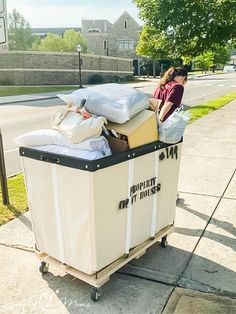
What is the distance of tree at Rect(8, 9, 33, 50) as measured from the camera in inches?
3561

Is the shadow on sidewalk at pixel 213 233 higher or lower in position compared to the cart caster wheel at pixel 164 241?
lower

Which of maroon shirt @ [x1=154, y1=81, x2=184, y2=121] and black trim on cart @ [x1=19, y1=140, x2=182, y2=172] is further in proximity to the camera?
maroon shirt @ [x1=154, y1=81, x2=184, y2=121]

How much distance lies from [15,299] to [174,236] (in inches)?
72.9

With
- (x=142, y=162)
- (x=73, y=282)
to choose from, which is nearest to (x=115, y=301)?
(x=73, y=282)

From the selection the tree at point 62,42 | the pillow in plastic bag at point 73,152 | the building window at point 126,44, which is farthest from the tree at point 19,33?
the pillow in plastic bag at point 73,152

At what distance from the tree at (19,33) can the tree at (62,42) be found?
48.0ft

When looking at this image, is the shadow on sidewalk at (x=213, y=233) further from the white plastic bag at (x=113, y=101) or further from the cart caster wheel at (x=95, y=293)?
the white plastic bag at (x=113, y=101)

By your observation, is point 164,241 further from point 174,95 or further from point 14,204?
point 14,204

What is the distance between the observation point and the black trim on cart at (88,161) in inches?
110

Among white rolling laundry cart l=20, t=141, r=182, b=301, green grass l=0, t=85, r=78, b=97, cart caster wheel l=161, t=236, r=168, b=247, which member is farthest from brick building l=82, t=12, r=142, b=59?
white rolling laundry cart l=20, t=141, r=182, b=301

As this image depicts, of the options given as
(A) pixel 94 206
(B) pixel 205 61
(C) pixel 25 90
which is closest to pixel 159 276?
(A) pixel 94 206

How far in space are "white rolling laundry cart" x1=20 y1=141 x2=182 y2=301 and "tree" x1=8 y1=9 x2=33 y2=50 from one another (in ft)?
302

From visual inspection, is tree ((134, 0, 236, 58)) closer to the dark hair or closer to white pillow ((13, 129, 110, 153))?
the dark hair

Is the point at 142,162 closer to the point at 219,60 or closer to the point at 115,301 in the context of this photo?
the point at 115,301
